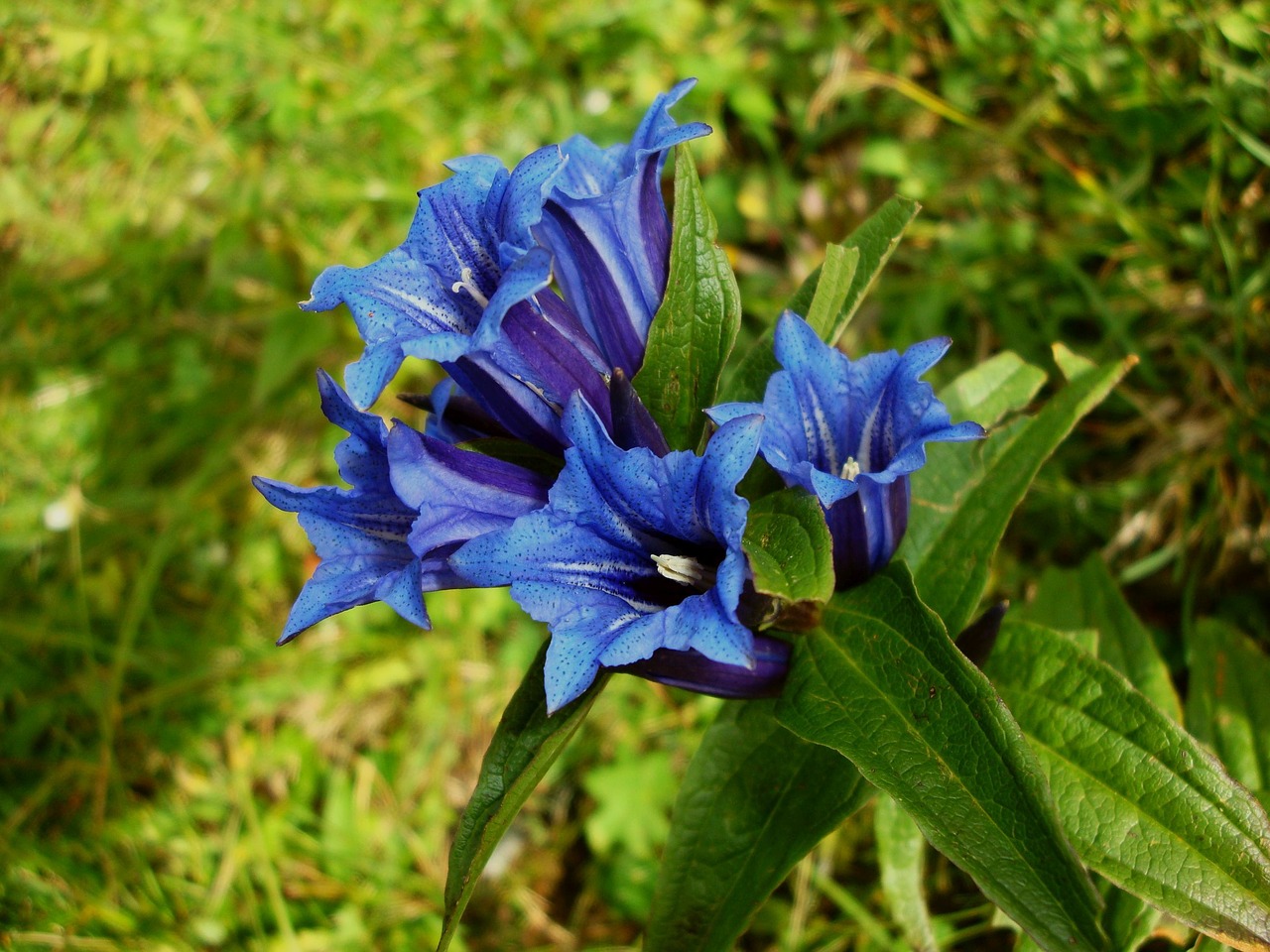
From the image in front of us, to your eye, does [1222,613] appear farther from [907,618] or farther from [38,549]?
[38,549]

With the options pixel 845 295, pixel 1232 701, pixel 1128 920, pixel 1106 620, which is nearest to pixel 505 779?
pixel 845 295

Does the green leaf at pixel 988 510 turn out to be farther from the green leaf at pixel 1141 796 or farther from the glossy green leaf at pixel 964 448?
the green leaf at pixel 1141 796

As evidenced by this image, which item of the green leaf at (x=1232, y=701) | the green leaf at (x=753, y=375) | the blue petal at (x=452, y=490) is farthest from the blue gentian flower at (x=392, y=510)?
the green leaf at (x=1232, y=701)

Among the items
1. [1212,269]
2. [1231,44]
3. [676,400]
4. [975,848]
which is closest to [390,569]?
[676,400]

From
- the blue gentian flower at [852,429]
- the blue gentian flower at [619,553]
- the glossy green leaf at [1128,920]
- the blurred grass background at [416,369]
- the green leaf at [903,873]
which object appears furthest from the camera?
the blurred grass background at [416,369]

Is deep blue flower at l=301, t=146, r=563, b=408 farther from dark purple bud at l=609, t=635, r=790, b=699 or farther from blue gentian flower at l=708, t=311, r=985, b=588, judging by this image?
dark purple bud at l=609, t=635, r=790, b=699
